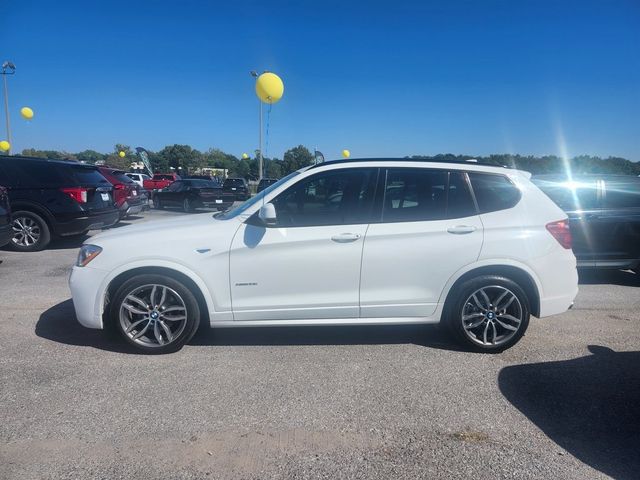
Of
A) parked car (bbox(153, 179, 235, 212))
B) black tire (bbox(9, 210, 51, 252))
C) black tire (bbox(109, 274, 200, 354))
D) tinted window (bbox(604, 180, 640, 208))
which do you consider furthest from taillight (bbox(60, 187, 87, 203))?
parked car (bbox(153, 179, 235, 212))

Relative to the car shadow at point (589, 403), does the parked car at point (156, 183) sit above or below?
above

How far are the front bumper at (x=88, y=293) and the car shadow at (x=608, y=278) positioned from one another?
6790 mm

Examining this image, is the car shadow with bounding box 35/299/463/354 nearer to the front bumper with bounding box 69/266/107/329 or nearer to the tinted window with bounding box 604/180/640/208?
the front bumper with bounding box 69/266/107/329

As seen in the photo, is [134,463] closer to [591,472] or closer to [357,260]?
[357,260]

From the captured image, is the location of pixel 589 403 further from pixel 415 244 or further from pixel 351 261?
pixel 351 261

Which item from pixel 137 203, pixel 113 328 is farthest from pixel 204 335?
pixel 137 203

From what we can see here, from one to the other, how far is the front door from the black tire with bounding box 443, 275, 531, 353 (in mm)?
954

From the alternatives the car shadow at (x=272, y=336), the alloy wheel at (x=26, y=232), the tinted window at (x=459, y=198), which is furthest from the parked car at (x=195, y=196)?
the tinted window at (x=459, y=198)

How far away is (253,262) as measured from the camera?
3754 millimetres

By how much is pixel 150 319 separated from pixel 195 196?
1518cm

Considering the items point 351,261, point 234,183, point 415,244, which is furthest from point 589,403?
point 234,183

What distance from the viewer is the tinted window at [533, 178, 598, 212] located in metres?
6.56

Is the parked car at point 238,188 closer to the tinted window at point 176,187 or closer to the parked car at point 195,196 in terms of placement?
the parked car at point 195,196

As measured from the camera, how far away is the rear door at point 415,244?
384 centimetres
